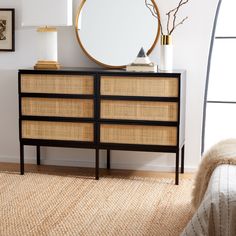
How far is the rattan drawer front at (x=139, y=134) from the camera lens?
420 cm

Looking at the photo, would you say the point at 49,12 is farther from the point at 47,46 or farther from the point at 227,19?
the point at 227,19

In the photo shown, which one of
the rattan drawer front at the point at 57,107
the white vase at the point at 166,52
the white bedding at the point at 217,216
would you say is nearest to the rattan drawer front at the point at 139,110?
the rattan drawer front at the point at 57,107

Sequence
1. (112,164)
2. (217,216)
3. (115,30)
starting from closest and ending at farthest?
(217,216) → (115,30) → (112,164)

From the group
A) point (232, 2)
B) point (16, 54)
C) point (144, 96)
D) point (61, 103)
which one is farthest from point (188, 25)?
point (16, 54)

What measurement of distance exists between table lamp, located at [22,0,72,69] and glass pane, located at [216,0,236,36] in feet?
4.09

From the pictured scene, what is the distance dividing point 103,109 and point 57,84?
0.42m

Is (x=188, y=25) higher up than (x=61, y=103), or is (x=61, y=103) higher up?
(x=188, y=25)

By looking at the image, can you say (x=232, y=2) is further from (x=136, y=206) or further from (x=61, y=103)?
(x=136, y=206)

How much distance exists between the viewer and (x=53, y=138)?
4426mm

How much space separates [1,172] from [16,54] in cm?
103

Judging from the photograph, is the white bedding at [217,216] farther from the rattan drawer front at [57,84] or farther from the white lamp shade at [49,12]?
the white lamp shade at [49,12]

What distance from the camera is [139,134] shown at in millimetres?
4254

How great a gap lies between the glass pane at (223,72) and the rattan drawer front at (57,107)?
3.64 feet

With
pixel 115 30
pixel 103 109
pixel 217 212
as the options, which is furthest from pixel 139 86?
pixel 217 212
